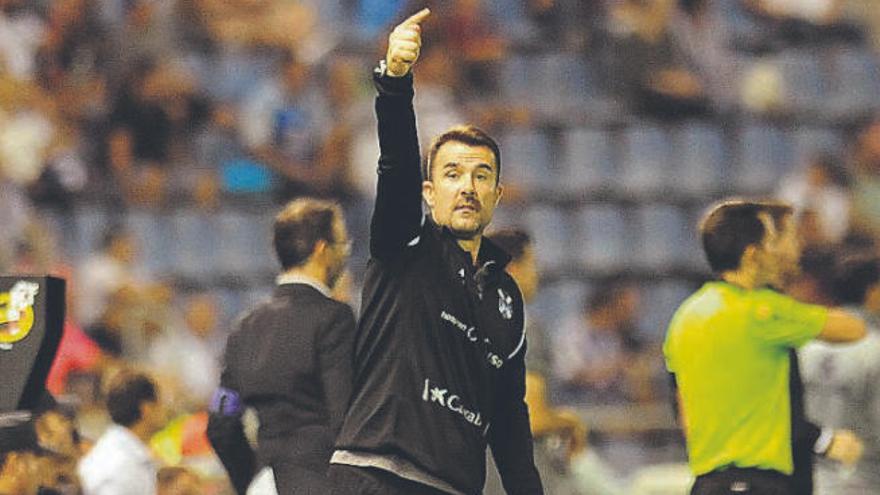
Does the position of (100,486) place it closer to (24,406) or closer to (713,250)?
(24,406)

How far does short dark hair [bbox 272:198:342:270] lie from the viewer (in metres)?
7.61

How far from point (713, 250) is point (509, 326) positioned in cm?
120

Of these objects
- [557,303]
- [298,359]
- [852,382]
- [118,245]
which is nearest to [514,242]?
[298,359]

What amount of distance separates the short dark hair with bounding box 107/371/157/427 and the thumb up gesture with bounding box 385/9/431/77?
314cm

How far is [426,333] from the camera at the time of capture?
6254mm

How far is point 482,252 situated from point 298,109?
8892mm

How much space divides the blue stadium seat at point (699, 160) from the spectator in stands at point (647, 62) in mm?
232

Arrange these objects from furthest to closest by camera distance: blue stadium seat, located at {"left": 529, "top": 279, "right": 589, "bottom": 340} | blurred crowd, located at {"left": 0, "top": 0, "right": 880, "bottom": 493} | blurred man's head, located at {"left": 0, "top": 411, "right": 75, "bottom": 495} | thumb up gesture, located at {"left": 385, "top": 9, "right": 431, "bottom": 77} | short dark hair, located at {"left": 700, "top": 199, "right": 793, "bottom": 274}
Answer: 1. blue stadium seat, located at {"left": 529, "top": 279, "right": 589, "bottom": 340}
2. blurred crowd, located at {"left": 0, "top": 0, "right": 880, "bottom": 493}
3. short dark hair, located at {"left": 700, "top": 199, "right": 793, "bottom": 274}
4. blurred man's head, located at {"left": 0, "top": 411, "right": 75, "bottom": 495}
5. thumb up gesture, located at {"left": 385, "top": 9, "right": 431, "bottom": 77}

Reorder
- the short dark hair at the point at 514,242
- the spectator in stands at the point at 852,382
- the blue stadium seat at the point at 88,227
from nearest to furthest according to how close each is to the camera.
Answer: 1. the short dark hair at the point at 514,242
2. the spectator in stands at the point at 852,382
3. the blue stadium seat at the point at 88,227

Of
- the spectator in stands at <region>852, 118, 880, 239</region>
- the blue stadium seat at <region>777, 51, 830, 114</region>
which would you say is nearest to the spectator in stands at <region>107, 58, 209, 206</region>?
the blue stadium seat at <region>777, 51, 830, 114</region>

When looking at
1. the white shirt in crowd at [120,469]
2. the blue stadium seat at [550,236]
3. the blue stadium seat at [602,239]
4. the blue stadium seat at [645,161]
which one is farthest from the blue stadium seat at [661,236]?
the white shirt in crowd at [120,469]

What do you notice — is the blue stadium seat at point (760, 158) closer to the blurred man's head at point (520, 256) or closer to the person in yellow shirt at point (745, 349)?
the blurred man's head at point (520, 256)

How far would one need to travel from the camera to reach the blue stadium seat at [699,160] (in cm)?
1530

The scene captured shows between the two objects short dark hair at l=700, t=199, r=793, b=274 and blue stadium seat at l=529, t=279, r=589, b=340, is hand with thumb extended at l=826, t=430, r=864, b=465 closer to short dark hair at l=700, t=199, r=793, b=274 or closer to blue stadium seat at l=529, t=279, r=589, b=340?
short dark hair at l=700, t=199, r=793, b=274
